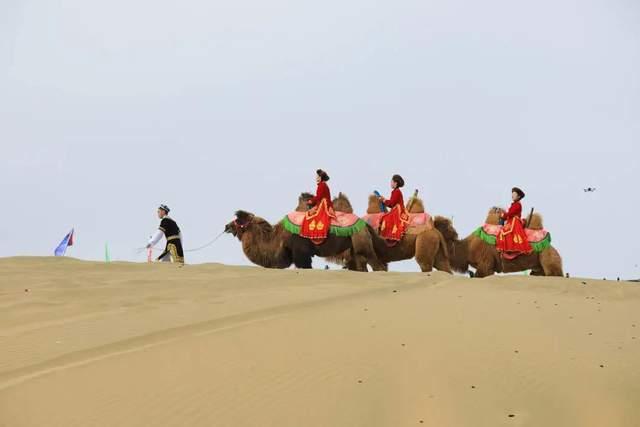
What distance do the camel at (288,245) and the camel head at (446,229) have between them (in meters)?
1.84

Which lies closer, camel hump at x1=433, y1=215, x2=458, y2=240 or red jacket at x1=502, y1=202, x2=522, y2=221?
red jacket at x1=502, y1=202, x2=522, y2=221

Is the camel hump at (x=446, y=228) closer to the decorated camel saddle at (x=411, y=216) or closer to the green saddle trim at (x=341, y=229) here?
the decorated camel saddle at (x=411, y=216)

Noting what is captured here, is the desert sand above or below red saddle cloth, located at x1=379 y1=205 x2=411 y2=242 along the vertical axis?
below

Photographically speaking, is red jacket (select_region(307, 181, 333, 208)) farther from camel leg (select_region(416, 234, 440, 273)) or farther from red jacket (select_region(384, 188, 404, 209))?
camel leg (select_region(416, 234, 440, 273))

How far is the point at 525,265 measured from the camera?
15.9m

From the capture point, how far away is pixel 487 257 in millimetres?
15961

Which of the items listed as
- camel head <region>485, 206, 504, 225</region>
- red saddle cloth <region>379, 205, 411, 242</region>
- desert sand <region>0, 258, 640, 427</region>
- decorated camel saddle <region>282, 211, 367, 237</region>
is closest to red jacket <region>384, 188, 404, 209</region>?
red saddle cloth <region>379, 205, 411, 242</region>

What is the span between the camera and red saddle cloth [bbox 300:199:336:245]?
46.3 feet

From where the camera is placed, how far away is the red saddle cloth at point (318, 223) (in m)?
14.1

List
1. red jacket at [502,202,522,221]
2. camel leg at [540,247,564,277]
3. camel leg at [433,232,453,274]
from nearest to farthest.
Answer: camel leg at [433,232,453,274], red jacket at [502,202,522,221], camel leg at [540,247,564,277]

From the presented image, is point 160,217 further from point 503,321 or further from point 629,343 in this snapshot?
point 629,343

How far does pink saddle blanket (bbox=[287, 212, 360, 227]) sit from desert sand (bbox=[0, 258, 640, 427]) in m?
4.79

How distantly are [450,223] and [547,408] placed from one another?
11381 mm

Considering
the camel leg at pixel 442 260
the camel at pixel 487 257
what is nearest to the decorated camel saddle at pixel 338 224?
the camel leg at pixel 442 260
